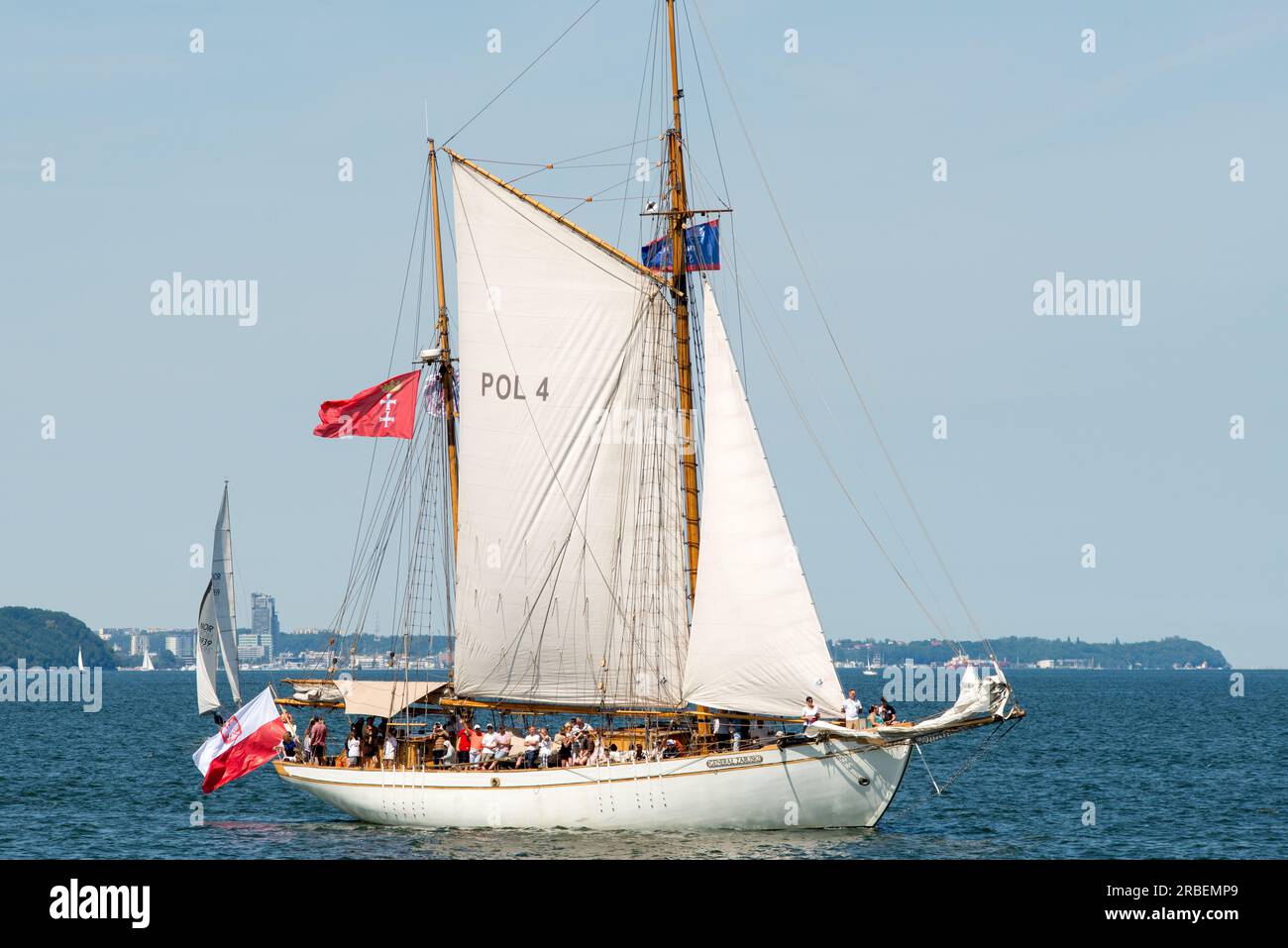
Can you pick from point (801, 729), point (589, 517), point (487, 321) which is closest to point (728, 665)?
point (801, 729)

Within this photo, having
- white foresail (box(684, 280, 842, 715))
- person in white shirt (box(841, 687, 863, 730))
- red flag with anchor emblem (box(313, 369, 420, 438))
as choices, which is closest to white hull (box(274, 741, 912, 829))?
person in white shirt (box(841, 687, 863, 730))

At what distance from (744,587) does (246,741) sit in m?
17.8

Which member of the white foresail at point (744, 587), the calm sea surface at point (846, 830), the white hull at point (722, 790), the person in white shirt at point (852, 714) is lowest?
the calm sea surface at point (846, 830)

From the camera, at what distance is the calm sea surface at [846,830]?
152ft

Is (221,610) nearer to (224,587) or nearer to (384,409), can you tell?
→ (224,587)

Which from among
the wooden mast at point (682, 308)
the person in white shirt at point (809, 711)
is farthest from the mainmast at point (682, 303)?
the person in white shirt at point (809, 711)

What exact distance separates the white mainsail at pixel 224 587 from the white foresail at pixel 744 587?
90.4 ft

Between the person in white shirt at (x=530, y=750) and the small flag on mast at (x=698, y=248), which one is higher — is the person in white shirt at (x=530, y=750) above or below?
below

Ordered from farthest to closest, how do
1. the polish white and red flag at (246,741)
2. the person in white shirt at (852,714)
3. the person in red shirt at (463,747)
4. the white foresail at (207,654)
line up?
the white foresail at (207,654)
the polish white and red flag at (246,741)
the person in red shirt at (463,747)
the person in white shirt at (852,714)

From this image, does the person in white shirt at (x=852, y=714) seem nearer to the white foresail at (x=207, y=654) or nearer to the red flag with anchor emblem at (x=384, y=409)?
the red flag with anchor emblem at (x=384, y=409)

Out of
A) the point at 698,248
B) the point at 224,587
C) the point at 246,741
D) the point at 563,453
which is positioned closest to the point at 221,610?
the point at 224,587

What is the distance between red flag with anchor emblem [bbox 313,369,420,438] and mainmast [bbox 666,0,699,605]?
10.1 m
